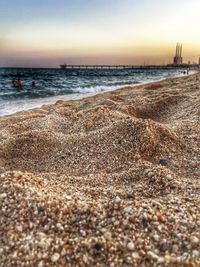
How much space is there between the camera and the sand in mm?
1981

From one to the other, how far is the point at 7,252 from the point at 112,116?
4187 millimetres

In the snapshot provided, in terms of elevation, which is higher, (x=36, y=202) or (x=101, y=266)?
(x=36, y=202)

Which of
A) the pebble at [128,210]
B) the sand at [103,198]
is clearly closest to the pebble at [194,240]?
the sand at [103,198]

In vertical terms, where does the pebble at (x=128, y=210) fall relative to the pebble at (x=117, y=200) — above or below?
above

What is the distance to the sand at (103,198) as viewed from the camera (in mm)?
1981

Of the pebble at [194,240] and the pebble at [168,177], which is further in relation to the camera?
the pebble at [168,177]

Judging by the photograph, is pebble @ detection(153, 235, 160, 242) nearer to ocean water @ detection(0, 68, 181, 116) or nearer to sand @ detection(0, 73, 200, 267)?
sand @ detection(0, 73, 200, 267)

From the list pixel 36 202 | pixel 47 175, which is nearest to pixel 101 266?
pixel 36 202

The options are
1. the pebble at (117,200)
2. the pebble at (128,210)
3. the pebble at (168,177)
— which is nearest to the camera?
the pebble at (128,210)

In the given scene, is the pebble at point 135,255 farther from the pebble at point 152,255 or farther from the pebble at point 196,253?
the pebble at point 196,253

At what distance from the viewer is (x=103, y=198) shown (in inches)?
104

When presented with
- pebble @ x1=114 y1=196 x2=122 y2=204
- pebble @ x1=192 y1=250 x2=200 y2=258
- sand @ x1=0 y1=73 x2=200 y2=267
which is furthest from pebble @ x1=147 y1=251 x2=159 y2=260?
pebble @ x1=114 y1=196 x2=122 y2=204

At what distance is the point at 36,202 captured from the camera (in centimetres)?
241

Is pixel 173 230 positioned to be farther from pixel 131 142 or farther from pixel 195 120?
pixel 195 120
